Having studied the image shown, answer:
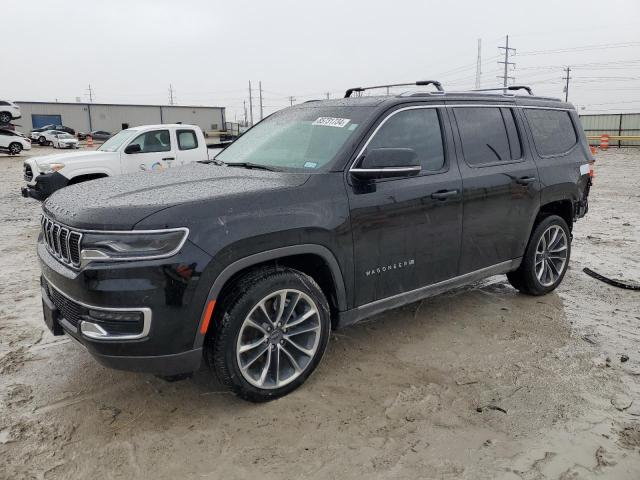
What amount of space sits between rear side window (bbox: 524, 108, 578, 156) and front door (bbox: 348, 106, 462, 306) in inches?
51.7

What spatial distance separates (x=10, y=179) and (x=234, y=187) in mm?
16377

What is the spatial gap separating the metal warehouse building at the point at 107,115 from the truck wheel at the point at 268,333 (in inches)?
2279

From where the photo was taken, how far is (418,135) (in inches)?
159

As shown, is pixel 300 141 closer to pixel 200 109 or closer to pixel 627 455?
pixel 627 455

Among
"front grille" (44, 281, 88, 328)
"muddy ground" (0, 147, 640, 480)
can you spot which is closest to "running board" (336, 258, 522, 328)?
"muddy ground" (0, 147, 640, 480)

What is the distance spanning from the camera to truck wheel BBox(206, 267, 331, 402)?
10.1 ft

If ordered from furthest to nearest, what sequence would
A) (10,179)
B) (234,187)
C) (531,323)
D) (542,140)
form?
1. (10,179)
2. (542,140)
3. (531,323)
4. (234,187)

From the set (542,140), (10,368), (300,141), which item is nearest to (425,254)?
(300,141)

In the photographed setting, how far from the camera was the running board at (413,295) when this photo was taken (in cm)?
367

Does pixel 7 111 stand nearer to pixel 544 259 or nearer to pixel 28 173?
pixel 28 173

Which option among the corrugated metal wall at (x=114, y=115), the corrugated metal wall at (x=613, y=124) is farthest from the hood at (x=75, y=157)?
the corrugated metal wall at (x=114, y=115)

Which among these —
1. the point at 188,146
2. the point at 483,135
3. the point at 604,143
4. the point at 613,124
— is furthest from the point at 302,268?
the point at 613,124

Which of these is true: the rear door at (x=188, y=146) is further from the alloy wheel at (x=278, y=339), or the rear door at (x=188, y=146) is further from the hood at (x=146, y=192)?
the alloy wheel at (x=278, y=339)

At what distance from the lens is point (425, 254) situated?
3980mm
